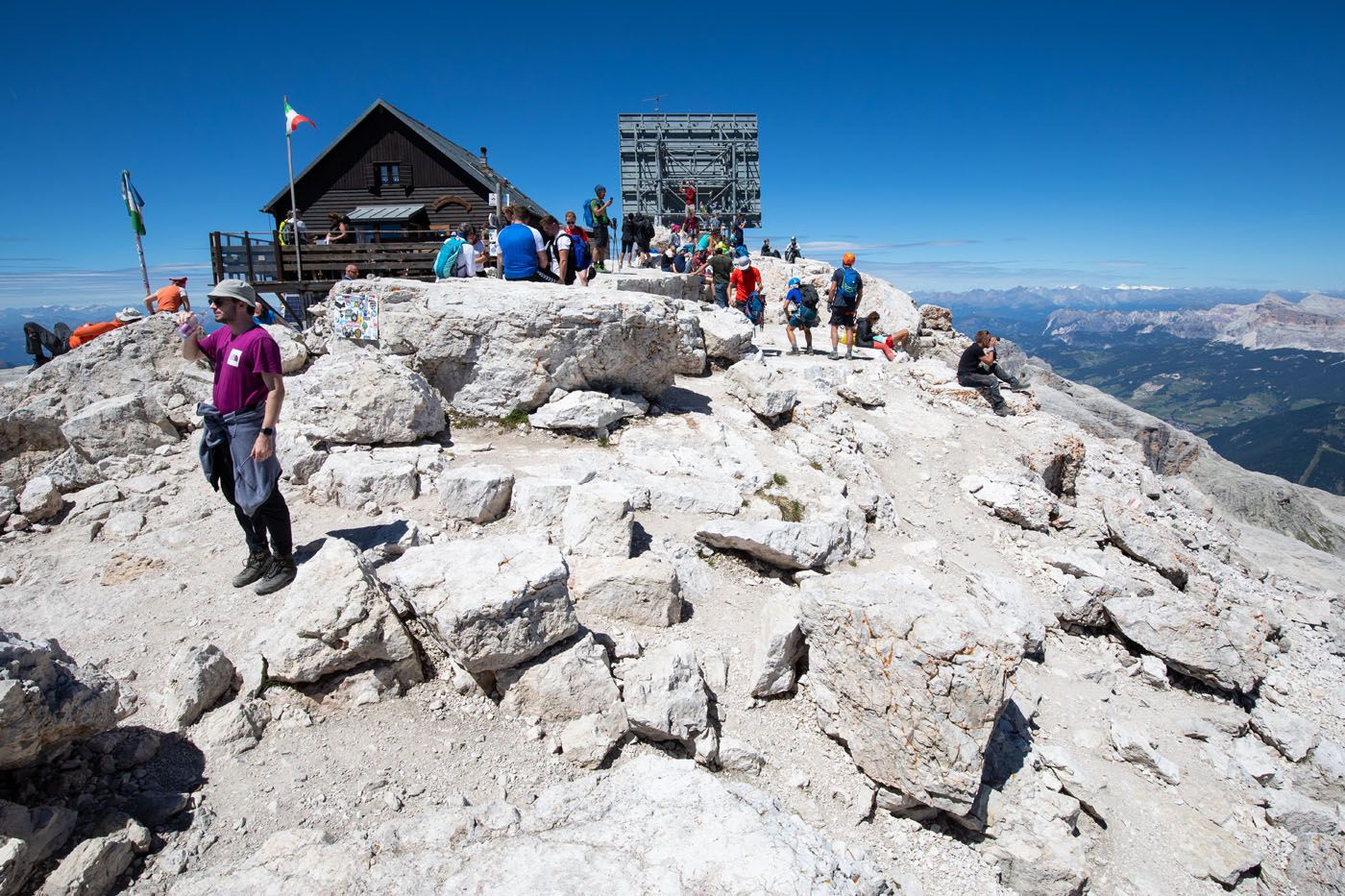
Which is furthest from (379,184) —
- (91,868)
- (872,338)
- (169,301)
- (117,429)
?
(91,868)

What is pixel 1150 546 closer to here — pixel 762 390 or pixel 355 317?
pixel 762 390

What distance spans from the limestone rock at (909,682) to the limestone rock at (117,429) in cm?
799

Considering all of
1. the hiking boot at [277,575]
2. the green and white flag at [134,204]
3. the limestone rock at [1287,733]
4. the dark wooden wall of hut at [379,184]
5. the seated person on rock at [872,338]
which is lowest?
the limestone rock at [1287,733]

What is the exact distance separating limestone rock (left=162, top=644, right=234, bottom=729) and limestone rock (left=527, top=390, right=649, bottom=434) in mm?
4731

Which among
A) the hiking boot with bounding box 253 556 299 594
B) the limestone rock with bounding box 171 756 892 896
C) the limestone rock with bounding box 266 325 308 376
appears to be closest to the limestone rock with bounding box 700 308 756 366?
the limestone rock with bounding box 266 325 308 376

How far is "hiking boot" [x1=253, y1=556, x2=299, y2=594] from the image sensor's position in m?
4.98

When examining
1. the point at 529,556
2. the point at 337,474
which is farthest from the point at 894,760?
the point at 337,474

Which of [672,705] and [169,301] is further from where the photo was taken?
[169,301]

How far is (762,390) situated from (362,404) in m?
5.79

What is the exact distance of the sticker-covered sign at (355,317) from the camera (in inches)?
340

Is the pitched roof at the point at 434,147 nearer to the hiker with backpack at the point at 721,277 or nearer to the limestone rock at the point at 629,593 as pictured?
the hiker with backpack at the point at 721,277

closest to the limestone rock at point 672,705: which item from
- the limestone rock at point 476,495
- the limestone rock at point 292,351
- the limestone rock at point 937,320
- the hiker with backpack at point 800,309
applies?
the limestone rock at point 476,495

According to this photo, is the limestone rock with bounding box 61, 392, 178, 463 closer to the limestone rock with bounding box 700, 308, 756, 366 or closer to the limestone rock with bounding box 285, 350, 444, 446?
the limestone rock with bounding box 285, 350, 444, 446

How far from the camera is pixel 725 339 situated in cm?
1148
